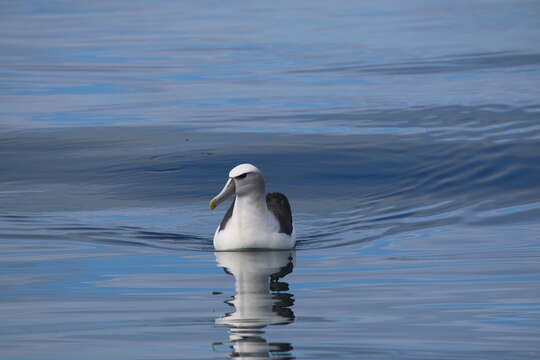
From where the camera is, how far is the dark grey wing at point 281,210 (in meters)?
13.5

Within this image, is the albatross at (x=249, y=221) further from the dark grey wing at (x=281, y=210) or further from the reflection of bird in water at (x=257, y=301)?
the reflection of bird in water at (x=257, y=301)

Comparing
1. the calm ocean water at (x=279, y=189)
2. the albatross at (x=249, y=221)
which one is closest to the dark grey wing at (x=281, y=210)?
the albatross at (x=249, y=221)

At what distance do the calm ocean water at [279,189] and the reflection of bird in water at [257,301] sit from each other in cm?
3

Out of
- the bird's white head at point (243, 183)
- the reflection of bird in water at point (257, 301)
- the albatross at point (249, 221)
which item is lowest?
the reflection of bird in water at point (257, 301)

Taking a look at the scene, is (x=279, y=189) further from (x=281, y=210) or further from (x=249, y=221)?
(x=249, y=221)

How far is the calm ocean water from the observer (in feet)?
30.4

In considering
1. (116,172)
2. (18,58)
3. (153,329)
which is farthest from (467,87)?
(153,329)

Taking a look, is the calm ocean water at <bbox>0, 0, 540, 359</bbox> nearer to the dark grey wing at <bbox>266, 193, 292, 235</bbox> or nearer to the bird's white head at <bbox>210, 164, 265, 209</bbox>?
the dark grey wing at <bbox>266, 193, 292, 235</bbox>

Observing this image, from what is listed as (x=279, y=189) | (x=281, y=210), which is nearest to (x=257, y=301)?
(x=281, y=210)

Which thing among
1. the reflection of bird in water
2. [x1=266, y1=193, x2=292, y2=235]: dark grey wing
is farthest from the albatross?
the reflection of bird in water

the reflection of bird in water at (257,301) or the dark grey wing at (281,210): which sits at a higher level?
the dark grey wing at (281,210)

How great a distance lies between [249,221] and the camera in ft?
43.4

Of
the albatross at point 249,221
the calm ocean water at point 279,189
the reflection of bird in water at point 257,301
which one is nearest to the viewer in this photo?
the reflection of bird in water at point 257,301

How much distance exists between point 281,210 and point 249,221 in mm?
824
